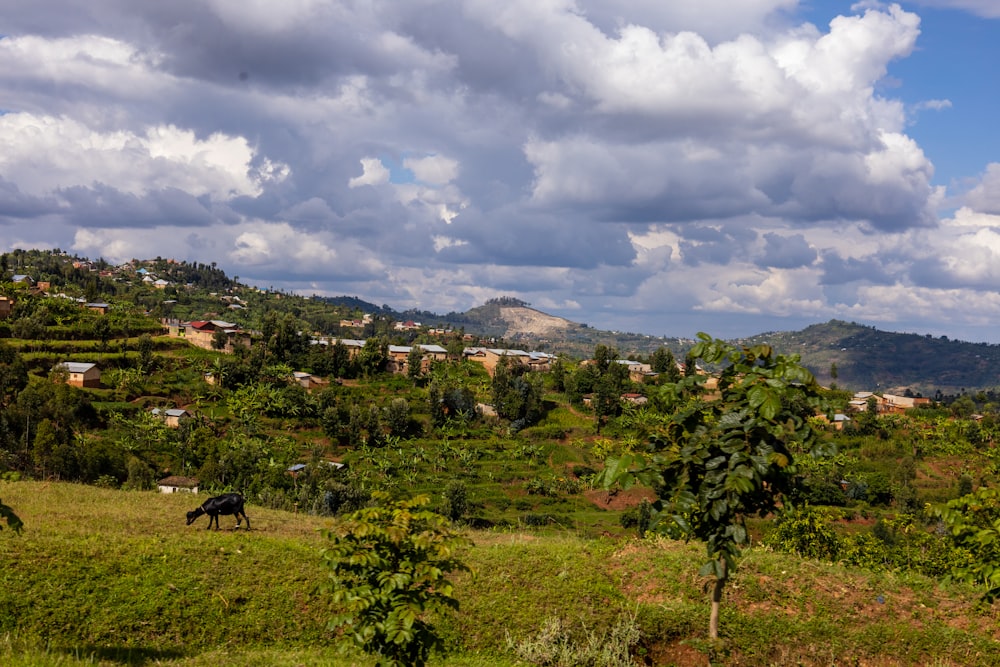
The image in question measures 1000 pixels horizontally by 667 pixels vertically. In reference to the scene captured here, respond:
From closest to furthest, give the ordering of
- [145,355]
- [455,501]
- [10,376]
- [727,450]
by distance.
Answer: [727,450] → [455,501] → [10,376] → [145,355]

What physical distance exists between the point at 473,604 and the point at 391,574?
6873 millimetres

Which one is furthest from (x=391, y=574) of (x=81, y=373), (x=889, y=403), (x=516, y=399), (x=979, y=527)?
(x=889, y=403)

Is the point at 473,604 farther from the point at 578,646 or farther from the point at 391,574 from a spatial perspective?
the point at 391,574

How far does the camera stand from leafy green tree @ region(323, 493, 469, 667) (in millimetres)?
6551

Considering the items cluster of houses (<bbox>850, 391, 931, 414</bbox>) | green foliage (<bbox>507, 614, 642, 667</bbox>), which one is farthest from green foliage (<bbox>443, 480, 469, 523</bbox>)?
cluster of houses (<bbox>850, 391, 931, 414</bbox>)

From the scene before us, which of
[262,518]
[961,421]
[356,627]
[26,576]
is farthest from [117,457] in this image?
[961,421]

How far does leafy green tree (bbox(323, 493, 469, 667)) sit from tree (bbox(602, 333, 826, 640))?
7.13 feet

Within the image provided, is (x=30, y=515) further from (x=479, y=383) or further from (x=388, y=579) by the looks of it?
(x=479, y=383)

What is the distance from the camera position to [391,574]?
21.6 ft

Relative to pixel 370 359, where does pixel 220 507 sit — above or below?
above

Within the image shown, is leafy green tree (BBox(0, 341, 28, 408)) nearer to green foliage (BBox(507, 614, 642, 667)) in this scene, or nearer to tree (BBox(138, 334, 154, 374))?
tree (BBox(138, 334, 154, 374))

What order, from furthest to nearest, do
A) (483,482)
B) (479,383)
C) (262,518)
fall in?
1. (479,383)
2. (483,482)
3. (262,518)

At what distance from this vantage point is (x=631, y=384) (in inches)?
4916

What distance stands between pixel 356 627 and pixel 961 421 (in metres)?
136
